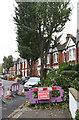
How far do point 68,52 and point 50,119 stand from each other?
26926 millimetres

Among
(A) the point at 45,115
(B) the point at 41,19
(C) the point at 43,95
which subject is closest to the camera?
(A) the point at 45,115

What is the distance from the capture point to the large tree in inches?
656

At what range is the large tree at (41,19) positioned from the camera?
54.7 ft

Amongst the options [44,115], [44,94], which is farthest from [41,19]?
[44,115]

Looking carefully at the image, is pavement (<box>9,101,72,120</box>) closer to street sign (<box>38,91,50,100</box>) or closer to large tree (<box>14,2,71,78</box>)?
street sign (<box>38,91,50,100</box>)

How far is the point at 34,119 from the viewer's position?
620 centimetres

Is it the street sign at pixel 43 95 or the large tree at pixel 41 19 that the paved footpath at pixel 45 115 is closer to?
the street sign at pixel 43 95

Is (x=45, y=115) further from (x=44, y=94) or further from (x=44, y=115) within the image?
(x=44, y=94)

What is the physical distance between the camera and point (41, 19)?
17.0 m

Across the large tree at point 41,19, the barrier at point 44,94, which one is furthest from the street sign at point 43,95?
the large tree at point 41,19

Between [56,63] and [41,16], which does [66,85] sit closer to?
[41,16]

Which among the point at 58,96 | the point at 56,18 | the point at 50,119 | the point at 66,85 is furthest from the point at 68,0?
the point at 50,119

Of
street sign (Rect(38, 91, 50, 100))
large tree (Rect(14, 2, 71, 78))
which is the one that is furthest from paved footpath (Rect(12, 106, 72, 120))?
large tree (Rect(14, 2, 71, 78))

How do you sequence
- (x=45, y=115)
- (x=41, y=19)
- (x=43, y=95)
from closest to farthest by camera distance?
(x=45, y=115) → (x=43, y=95) → (x=41, y=19)
